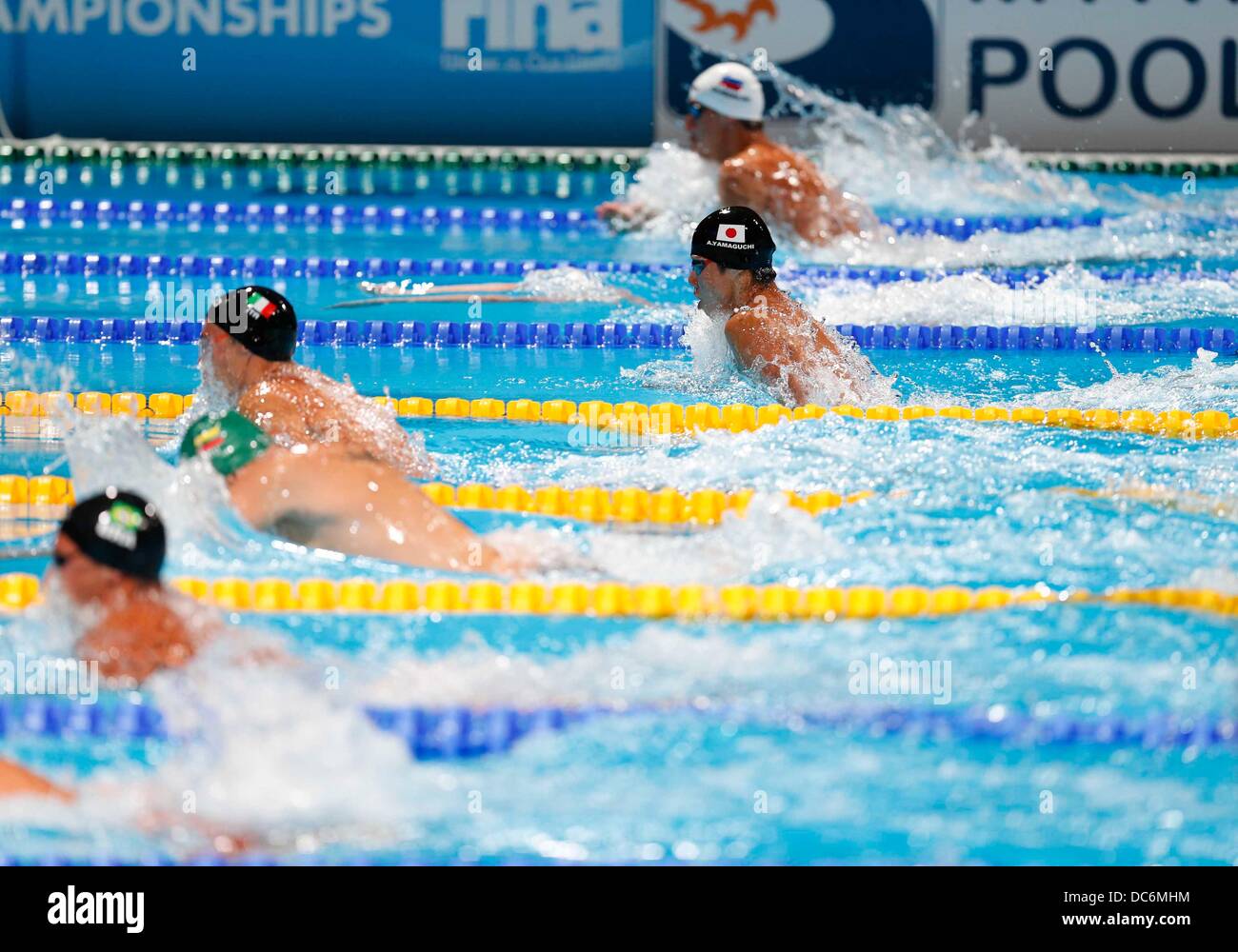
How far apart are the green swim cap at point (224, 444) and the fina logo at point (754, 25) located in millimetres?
5721

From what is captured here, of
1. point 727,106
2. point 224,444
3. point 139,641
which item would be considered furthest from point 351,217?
point 139,641

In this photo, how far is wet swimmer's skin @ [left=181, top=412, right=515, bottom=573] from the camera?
10.8 ft

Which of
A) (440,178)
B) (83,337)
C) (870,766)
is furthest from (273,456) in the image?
(440,178)

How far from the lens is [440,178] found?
8375mm

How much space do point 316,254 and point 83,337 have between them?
150 cm

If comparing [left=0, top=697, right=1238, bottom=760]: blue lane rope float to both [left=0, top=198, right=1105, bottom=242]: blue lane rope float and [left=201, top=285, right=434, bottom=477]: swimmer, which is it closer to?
[left=201, top=285, right=434, bottom=477]: swimmer

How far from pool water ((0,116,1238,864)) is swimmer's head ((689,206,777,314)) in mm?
280

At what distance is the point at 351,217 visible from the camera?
24.8 ft

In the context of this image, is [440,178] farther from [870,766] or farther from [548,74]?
[870,766]

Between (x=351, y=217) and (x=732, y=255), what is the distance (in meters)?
3.30

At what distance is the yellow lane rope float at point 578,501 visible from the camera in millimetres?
3857

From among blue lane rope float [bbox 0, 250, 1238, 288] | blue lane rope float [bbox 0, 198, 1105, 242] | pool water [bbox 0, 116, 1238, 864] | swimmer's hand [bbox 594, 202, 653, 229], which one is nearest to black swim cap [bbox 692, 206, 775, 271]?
pool water [bbox 0, 116, 1238, 864]

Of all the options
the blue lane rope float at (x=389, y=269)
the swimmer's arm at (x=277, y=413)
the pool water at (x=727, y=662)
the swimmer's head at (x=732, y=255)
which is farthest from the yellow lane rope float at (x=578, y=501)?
the blue lane rope float at (x=389, y=269)

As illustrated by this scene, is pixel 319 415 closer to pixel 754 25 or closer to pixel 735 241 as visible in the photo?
pixel 735 241
